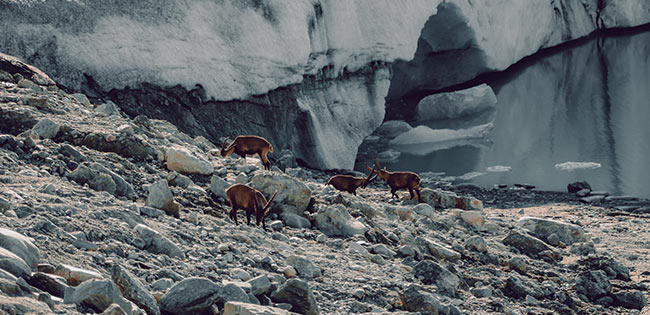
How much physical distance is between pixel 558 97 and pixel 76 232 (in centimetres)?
2424

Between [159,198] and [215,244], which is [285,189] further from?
[215,244]

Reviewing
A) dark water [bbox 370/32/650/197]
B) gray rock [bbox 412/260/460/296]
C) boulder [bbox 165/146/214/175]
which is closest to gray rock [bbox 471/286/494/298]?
gray rock [bbox 412/260/460/296]

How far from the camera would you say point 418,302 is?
228 inches

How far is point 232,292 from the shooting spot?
15.1 ft

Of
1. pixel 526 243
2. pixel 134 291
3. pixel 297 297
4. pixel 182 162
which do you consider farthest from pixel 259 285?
pixel 526 243

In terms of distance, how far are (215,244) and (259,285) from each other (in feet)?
3.42

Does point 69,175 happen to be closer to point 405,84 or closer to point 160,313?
point 160,313

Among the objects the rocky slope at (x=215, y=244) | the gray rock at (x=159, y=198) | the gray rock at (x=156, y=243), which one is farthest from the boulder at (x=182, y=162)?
the gray rock at (x=156, y=243)

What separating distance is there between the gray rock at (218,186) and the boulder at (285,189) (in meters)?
0.34

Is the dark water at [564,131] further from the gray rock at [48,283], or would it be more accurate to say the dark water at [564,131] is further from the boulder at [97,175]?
the gray rock at [48,283]

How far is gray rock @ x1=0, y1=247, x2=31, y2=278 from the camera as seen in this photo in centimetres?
372

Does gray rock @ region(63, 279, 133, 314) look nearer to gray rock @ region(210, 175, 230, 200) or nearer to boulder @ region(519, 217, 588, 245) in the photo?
gray rock @ region(210, 175, 230, 200)

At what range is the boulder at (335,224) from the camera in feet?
25.1

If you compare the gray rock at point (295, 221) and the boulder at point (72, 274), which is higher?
the boulder at point (72, 274)
